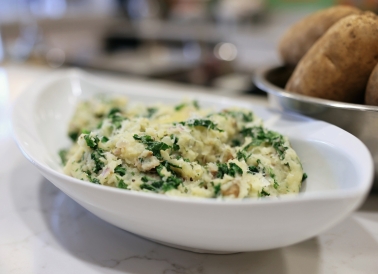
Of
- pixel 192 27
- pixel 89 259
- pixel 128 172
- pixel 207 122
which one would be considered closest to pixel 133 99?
pixel 207 122

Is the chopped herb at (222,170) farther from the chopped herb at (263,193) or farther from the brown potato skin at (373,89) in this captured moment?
the brown potato skin at (373,89)

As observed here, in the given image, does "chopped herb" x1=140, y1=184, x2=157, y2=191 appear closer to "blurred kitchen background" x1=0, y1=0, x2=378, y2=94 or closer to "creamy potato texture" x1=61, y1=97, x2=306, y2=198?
"creamy potato texture" x1=61, y1=97, x2=306, y2=198

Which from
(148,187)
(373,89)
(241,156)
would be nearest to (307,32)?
(373,89)

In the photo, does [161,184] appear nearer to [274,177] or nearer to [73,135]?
[274,177]

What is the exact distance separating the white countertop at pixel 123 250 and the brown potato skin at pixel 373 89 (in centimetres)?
27

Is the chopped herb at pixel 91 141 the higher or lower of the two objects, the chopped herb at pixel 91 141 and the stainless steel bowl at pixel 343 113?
the lower

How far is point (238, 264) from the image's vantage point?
2.35 feet

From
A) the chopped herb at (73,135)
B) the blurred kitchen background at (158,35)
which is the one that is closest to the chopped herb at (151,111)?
the chopped herb at (73,135)

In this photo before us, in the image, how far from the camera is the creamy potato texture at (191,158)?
73 cm

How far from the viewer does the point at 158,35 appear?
5.08 m

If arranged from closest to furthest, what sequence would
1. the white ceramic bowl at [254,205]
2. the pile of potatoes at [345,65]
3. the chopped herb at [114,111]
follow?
the white ceramic bowl at [254,205] < the pile of potatoes at [345,65] < the chopped herb at [114,111]

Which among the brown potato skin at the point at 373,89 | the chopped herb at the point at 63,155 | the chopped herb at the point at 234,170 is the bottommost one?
the chopped herb at the point at 63,155

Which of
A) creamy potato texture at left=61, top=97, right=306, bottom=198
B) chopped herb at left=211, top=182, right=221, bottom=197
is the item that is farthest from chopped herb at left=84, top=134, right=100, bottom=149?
chopped herb at left=211, top=182, right=221, bottom=197

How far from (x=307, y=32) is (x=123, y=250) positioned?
3.04 feet
